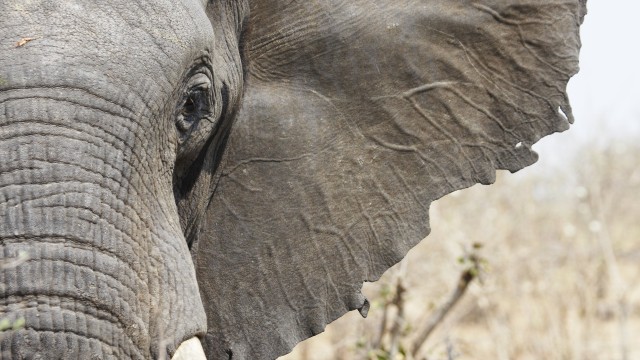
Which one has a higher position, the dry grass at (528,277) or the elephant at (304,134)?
the elephant at (304,134)

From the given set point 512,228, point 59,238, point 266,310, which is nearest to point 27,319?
point 59,238

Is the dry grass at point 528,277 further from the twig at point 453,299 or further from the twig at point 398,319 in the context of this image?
the twig at point 453,299

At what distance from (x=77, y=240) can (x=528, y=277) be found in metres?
6.07

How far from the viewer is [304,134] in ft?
12.1

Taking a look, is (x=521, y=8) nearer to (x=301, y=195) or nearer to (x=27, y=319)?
(x=301, y=195)

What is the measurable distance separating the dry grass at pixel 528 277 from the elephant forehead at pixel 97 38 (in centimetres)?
227

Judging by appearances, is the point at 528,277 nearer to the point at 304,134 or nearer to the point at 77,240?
the point at 304,134

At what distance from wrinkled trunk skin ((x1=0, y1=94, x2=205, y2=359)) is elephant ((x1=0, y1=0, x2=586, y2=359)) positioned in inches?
0.6

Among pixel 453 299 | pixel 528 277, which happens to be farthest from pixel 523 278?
pixel 453 299

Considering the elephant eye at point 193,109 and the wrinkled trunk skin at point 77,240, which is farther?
the elephant eye at point 193,109

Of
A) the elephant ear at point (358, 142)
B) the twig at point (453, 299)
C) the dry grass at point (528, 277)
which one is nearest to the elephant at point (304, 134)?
the elephant ear at point (358, 142)

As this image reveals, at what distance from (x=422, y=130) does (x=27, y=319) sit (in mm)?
1571

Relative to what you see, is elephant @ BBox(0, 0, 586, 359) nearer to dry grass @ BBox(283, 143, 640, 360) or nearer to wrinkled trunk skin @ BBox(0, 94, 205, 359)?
wrinkled trunk skin @ BBox(0, 94, 205, 359)

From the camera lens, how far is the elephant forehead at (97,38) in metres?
2.76
